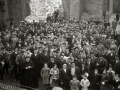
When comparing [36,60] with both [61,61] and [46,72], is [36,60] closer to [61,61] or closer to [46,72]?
[61,61]

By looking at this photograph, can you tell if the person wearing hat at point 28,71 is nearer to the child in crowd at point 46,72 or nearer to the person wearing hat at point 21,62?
the person wearing hat at point 21,62

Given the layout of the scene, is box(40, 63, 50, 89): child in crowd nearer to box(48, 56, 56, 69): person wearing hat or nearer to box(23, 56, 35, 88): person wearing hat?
box(23, 56, 35, 88): person wearing hat

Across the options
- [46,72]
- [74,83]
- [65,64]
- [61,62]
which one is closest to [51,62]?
[61,62]

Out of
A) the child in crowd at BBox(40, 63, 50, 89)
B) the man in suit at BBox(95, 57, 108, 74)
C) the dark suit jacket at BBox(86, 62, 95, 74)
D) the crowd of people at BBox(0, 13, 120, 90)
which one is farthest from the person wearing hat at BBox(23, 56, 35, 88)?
the man in suit at BBox(95, 57, 108, 74)

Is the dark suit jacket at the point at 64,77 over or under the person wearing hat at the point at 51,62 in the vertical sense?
under

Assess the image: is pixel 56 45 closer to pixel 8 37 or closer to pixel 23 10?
pixel 8 37

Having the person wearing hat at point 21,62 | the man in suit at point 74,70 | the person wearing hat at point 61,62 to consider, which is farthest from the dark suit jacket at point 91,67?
the person wearing hat at point 21,62

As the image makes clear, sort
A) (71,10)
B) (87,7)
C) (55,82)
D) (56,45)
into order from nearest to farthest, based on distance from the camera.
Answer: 1. (55,82)
2. (56,45)
3. (71,10)
4. (87,7)

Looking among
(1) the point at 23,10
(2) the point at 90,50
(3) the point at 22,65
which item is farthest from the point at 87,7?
(3) the point at 22,65

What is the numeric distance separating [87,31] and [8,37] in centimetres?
593

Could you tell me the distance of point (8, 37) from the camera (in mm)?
17953

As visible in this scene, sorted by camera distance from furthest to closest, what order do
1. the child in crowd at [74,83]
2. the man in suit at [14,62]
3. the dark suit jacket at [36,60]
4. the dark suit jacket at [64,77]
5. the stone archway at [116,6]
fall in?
the stone archway at [116,6] → the man in suit at [14,62] → the dark suit jacket at [36,60] → the dark suit jacket at [64,77] → the child in crowd at [74,83]

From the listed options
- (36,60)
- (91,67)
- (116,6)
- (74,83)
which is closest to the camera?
(74,83)

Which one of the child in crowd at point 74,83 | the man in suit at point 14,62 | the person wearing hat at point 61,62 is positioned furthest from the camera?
the man in suit at point 14,62
